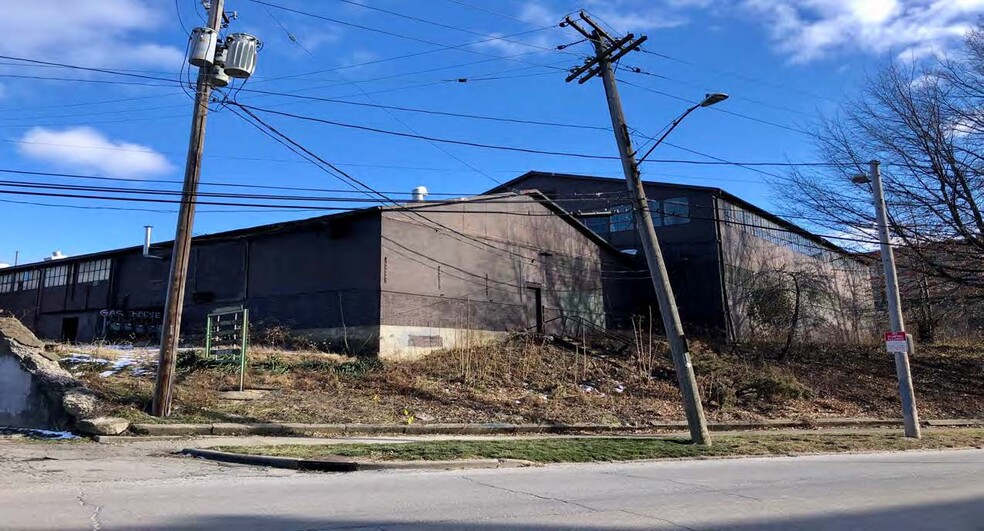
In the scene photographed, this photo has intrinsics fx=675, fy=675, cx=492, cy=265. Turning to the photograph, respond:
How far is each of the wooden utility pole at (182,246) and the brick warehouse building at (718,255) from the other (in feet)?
63.3

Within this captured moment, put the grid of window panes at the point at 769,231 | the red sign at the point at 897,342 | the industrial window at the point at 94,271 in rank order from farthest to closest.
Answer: the grid of window panes at the point at 769,231 < the industrial window at the point at 94,271 < the red sign at the point at 897,342

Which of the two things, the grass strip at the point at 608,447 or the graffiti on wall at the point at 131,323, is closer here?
the grass strip at the point at 608,447

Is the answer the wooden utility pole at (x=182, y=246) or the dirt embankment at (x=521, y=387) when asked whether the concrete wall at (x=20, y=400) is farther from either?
the wooden utility pole at (x=182, y=246)

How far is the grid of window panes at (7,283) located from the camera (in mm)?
34594

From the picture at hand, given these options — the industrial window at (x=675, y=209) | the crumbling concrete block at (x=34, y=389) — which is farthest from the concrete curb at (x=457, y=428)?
the industrial window at (x=675, y=209)

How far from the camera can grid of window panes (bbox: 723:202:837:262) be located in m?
35.4

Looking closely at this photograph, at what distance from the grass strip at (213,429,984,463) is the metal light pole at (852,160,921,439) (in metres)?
0.60

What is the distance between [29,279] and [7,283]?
2469mm

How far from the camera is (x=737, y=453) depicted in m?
13.1

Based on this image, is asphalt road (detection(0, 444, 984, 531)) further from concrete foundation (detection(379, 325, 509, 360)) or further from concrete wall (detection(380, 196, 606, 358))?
concrete wall (detection(380, 196, 606, 358))

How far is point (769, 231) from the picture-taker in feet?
128

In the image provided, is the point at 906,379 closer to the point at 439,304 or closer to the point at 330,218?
the point at 439,304

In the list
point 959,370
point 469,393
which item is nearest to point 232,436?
point 469,393

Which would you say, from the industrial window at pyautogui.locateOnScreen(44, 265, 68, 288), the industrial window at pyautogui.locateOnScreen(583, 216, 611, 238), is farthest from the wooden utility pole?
the industrial window at pyautogui.locateOnScreen(583, 216, 611, 238)
